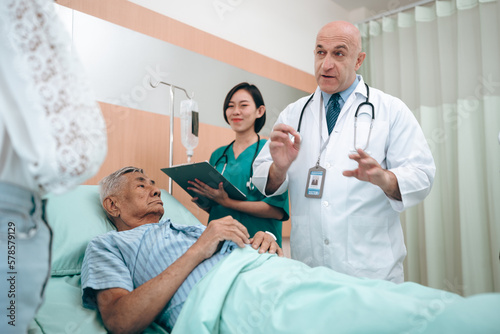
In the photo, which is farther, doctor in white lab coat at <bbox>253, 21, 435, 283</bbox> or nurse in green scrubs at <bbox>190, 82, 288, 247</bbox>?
nurse in green scrubs at <bbox>190, 82, 288, 247</bbox>

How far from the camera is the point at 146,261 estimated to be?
1.44 meters

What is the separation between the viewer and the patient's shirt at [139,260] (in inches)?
50.9

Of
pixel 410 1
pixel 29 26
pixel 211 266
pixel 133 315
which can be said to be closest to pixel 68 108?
pixel 29 26

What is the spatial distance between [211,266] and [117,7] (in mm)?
1565

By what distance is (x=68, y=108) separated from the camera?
2.14 ft

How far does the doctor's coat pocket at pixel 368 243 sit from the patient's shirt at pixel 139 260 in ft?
1.63

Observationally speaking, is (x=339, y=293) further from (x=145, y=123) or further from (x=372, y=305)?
(x=145, y=123)

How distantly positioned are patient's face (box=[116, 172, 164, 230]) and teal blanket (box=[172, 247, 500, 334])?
0.58 meters

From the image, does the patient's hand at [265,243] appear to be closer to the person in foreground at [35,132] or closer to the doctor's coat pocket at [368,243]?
the doctor's coat pocket at [368,243]

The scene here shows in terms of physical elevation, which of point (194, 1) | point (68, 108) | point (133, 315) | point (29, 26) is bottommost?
point (133, 315)

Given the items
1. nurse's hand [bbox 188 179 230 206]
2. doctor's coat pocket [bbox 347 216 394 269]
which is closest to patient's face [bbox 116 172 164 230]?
nurse's hand [bbox 188 179 230 206]

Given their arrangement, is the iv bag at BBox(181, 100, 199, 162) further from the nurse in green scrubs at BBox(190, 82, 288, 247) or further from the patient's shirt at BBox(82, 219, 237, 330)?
the patient's shirt at BBox(82, 219, 237, 330)

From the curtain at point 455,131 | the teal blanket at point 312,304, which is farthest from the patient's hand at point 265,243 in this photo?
the curtain at point 455,131

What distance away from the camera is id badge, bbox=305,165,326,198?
1.69 meters
